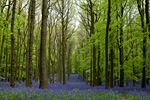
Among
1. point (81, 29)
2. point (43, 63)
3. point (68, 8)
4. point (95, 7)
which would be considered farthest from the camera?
point (81, 29)

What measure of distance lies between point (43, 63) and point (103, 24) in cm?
929

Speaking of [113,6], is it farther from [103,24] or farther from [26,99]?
[26,99]

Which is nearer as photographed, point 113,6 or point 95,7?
point 113,6

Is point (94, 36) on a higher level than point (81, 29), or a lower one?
lower

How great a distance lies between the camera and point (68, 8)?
944 inches

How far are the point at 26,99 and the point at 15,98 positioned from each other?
0.56m

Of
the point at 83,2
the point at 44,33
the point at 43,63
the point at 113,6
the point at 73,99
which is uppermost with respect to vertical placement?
the point at 83,2

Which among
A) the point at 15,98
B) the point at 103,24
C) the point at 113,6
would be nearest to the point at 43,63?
the point at 15,98

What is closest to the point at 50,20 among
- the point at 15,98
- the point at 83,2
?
the point at 83,2

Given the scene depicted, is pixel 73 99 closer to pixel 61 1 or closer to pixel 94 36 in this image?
pixel 94 36

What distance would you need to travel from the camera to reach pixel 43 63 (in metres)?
9.90

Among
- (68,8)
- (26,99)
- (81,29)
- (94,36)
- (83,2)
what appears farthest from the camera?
(81,29)

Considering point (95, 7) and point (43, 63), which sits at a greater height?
point (95, 7)

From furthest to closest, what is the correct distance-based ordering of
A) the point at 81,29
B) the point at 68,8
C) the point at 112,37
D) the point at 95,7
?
the point at 81,29
the point at 68,8
the point at 95,7
the point at 112,37
